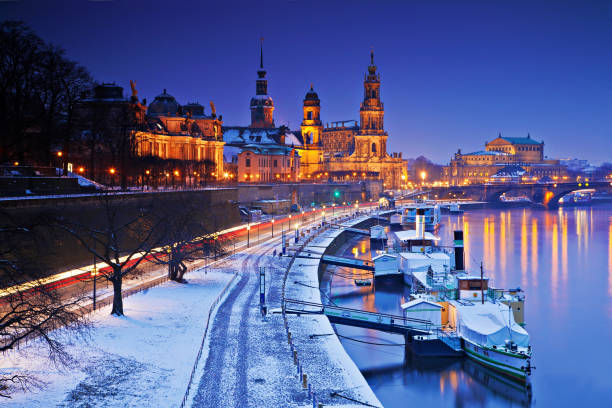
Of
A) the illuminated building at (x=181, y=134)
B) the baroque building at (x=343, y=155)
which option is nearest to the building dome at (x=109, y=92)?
the illuminated building at (x=181, y=134)

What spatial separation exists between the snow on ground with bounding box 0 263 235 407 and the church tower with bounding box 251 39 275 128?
128 meters

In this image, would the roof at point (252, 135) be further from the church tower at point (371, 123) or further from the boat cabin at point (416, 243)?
the boat cabin at point (416, 243)

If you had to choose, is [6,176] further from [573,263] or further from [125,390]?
[573,263]

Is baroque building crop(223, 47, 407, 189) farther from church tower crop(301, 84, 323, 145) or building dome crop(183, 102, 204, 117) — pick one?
building dome crop(183, 102, 204, 117)

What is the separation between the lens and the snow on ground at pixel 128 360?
22.2 meters

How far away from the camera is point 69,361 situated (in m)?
25.4

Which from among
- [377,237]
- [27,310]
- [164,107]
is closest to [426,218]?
[377,237]

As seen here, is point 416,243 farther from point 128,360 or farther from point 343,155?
point 343,155

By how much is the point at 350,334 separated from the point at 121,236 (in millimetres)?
22126

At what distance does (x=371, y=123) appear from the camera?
172 meters

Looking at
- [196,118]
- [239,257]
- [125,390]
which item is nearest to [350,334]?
[239,257]

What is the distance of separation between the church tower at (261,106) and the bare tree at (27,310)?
12524 cm

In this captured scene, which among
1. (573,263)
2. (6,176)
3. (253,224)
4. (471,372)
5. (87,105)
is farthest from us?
(253,224)

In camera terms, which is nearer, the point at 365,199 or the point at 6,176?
the point at 6,176
